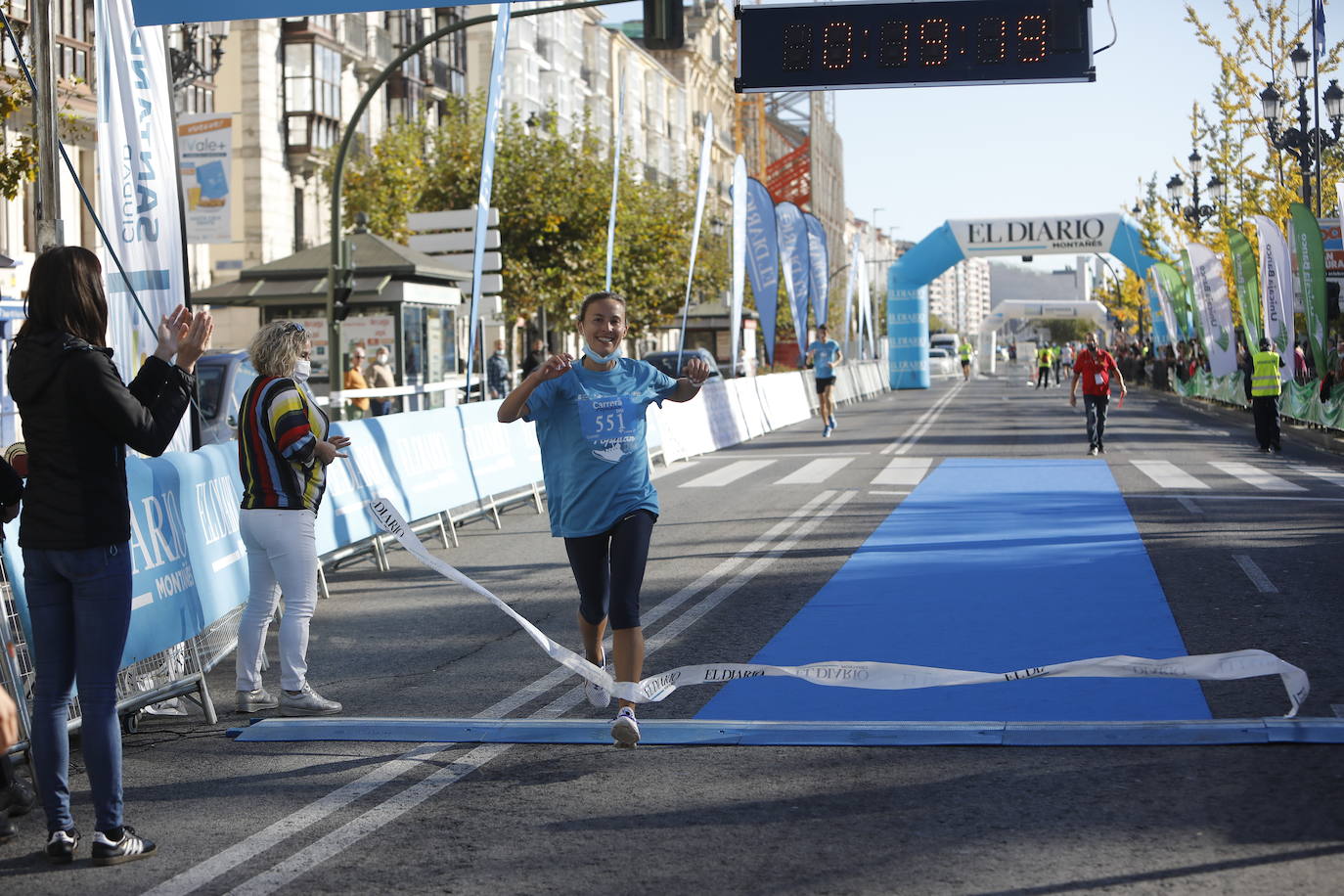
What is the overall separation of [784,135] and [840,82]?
105469 millimetres

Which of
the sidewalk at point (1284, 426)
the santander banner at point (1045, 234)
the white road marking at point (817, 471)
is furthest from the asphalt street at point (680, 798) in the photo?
the santander banner at point (1045, 234)

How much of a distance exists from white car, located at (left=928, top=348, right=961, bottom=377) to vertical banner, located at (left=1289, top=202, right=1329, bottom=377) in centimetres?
6511

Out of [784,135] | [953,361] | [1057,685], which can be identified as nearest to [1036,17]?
[1057,685]

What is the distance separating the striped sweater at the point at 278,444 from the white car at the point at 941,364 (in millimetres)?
85340

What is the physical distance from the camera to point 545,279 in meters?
44.6

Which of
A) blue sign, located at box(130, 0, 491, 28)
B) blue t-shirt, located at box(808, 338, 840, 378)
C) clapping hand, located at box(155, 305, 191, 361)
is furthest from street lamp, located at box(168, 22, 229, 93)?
clapping hand, located at box(155, 305, 191, 361)

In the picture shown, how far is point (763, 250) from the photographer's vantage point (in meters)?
32.2

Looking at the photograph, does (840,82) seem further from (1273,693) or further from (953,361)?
(953,361)

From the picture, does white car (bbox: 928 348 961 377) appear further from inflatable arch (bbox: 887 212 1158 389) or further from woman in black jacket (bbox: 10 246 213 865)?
woman in black jacket (bbox: 10 246 213 865)

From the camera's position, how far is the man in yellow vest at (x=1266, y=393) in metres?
22.8

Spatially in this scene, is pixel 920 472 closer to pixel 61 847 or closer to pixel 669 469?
pixel 669 469

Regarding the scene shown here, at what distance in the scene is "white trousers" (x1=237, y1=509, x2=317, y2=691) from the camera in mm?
7012

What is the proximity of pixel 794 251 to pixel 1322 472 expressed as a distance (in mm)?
18223

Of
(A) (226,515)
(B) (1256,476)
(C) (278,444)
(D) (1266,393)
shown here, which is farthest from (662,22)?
→ (D) (1266,393)
